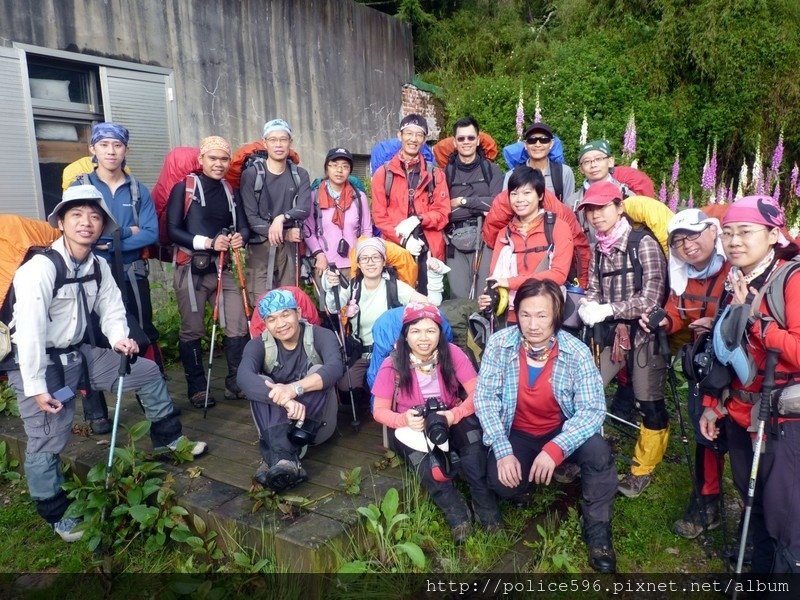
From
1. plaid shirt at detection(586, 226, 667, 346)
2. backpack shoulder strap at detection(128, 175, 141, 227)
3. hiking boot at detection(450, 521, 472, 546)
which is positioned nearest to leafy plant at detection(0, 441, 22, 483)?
backpack shoulder strap at detection(128, 175, 141, 227)

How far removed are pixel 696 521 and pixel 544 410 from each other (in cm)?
119

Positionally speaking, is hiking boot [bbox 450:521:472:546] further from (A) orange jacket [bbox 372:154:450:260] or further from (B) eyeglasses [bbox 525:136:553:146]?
(B) eyeglasses [bbox 525:136:553:146]

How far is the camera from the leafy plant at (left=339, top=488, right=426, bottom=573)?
3266 millimetres

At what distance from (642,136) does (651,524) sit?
891cm

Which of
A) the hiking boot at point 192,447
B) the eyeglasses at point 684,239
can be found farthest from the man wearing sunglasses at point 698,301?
the hiking boot at point 192,447

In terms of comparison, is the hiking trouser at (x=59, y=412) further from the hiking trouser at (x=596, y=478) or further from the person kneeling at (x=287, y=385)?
the hiking trouser at (x=596, y=478)

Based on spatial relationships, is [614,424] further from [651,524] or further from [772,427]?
[772,427]

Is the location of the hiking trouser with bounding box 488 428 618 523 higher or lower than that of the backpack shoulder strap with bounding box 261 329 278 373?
lower

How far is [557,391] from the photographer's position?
11.6 feet

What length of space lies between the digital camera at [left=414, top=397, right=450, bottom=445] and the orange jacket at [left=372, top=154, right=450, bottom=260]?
2.05 metres

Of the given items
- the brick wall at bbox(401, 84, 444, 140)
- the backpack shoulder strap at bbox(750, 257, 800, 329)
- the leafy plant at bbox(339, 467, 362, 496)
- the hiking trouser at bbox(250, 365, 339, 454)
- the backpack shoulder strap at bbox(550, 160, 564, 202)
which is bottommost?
the leafy plant at bbox(339, 467, 362, 496)

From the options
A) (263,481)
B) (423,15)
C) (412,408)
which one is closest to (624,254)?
(412,408)

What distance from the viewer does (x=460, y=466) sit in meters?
3.69

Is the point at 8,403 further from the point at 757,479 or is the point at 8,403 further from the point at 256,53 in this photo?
the point at 256,53
